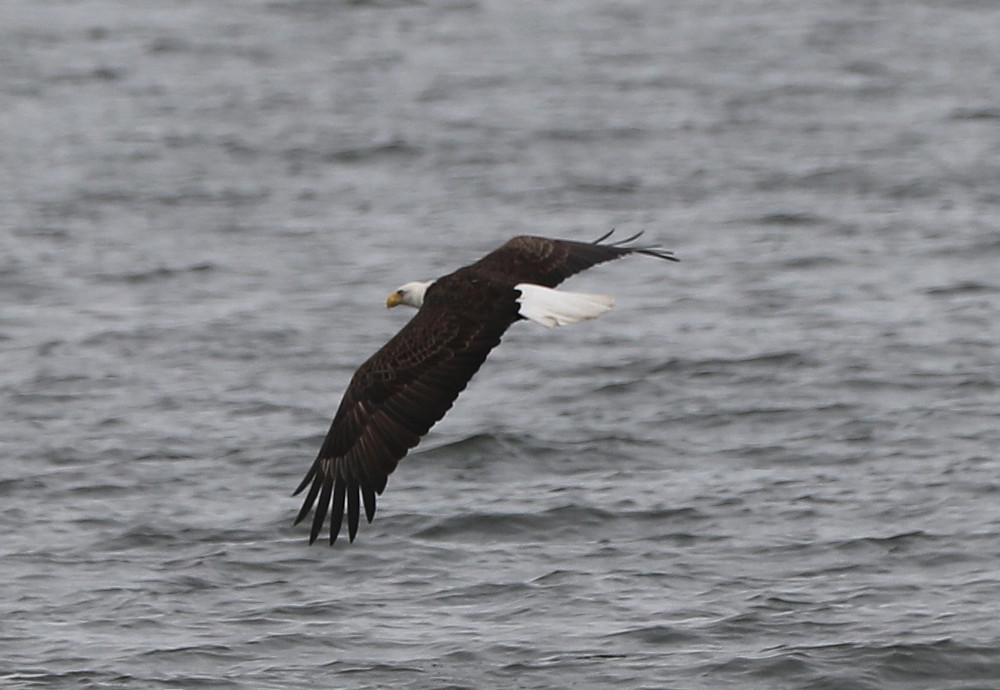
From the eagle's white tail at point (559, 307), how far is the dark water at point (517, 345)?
3.90 feet

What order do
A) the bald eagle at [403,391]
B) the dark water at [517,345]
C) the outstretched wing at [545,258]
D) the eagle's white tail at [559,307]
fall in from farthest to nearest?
the dark water at [517,345] → the outstretched wing at [545,258] → the bald eagle at [403,391] → the eagle's white tail at [559,307]

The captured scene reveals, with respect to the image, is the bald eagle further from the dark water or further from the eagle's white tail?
the dark water

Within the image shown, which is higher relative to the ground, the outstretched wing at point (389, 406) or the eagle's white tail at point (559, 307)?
the eagle's white tail at point (559, 307)

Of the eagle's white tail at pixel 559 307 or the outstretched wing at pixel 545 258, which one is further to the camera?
the outstretched wing at pixel 545 258

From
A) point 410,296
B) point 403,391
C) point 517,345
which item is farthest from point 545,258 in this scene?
point 517,345

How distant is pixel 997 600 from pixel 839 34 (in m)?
10.6

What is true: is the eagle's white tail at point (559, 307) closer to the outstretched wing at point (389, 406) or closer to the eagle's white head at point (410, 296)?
the outstretched wing at point (389, 406)

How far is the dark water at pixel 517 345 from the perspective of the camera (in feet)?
25.9

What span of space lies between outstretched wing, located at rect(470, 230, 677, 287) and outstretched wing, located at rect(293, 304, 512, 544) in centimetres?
52

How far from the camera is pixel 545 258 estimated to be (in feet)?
26.0

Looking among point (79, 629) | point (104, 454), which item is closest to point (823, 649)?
point (79, 629)

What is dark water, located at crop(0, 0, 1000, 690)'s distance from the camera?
7895 mm

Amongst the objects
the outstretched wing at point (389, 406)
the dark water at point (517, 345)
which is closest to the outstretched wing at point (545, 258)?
the outstretched wing at point (389, 406)

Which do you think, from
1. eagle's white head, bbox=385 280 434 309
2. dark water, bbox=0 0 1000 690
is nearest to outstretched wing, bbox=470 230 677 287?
eagle's white head, bbox=385 280 434 309
